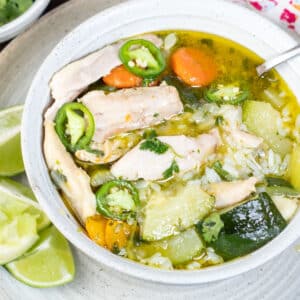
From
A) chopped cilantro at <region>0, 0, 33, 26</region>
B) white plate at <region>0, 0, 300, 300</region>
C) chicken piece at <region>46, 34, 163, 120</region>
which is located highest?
chopped cilantro at <region>0, 0, 33, 26</region>

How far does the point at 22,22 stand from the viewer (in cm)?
262

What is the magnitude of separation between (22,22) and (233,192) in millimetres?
1031

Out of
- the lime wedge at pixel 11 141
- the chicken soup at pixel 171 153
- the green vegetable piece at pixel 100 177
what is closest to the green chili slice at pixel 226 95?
the chicken soup at pixel 171 153

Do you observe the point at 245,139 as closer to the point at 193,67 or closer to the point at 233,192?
the point at 233,192

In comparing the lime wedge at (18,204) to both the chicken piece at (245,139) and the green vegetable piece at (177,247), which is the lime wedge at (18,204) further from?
the chicken piece at (245,139)


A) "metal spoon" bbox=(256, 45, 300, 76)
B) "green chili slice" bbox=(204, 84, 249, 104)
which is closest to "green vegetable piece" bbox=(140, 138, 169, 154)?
"green chili slice" bbox=(204, 84, 249, 104)

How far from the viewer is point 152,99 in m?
2.28

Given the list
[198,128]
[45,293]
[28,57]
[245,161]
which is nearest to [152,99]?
[198,128]

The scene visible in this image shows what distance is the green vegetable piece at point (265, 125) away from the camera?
91.7 inches

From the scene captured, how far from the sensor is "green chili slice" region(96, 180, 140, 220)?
2199 millimetres

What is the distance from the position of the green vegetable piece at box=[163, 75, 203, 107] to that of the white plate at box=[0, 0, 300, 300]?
48cm

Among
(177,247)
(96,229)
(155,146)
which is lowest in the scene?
(177,247)

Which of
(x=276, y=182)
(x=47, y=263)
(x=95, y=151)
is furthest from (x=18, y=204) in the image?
(x=276, y=182)

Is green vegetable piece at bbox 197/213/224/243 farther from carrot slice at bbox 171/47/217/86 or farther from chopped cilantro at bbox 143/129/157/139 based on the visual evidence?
carrot slice at bbox 171/47/217/86
